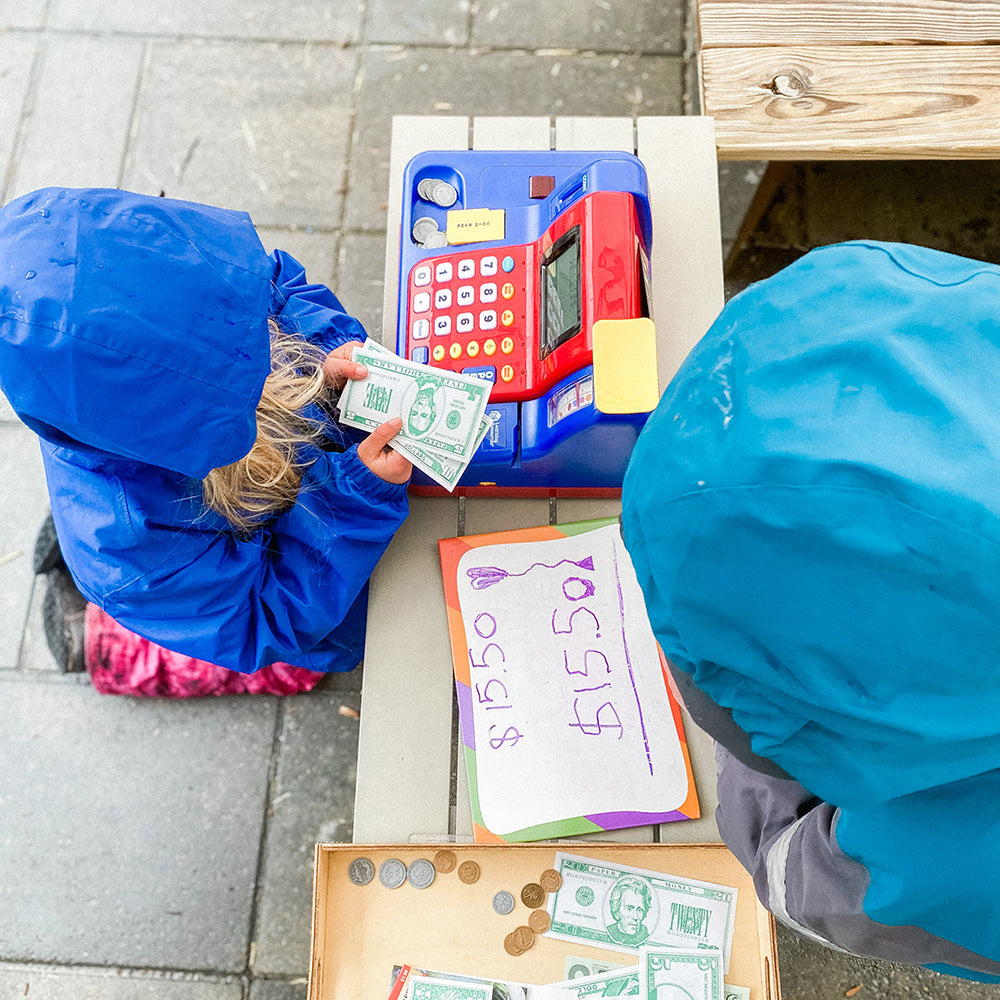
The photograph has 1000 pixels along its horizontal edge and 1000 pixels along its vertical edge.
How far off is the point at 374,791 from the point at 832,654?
84cm

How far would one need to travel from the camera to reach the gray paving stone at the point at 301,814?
6.24 ft

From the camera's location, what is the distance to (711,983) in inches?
45.8

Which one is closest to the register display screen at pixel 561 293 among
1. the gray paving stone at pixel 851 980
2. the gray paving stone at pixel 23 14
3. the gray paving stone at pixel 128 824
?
the gray paving stone at pixel 128 824

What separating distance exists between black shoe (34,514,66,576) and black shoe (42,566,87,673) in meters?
0.02

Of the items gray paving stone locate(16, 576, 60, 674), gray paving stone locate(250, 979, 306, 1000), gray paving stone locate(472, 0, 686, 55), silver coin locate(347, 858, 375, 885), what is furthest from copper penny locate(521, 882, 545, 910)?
gray paving stone locate(472, 0, 686, 55)

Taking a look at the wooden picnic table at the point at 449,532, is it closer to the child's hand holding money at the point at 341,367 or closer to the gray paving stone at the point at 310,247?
the child's hand holding money at the point at 341,367

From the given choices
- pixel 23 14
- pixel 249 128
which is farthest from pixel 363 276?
pixel 23 14

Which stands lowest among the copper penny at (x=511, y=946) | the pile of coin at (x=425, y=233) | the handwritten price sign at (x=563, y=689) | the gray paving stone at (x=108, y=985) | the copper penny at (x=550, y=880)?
the gray paving stone at (x=108, y=985)

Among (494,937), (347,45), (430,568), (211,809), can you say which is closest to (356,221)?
(347,45)

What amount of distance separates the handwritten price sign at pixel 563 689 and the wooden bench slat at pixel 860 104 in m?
0.90

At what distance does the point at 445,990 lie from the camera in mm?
1173

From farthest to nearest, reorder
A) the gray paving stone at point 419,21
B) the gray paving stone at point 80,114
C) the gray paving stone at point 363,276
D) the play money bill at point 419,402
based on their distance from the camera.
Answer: the gray paving stone at point 419,21 → the gray paving stone at point 80,114 → the gray paving stone at point 363,276 → the play money bill at point 419,402

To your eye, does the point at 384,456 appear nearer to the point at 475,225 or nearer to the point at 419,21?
the point at 475,225

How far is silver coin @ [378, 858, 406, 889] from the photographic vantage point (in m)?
1.21
